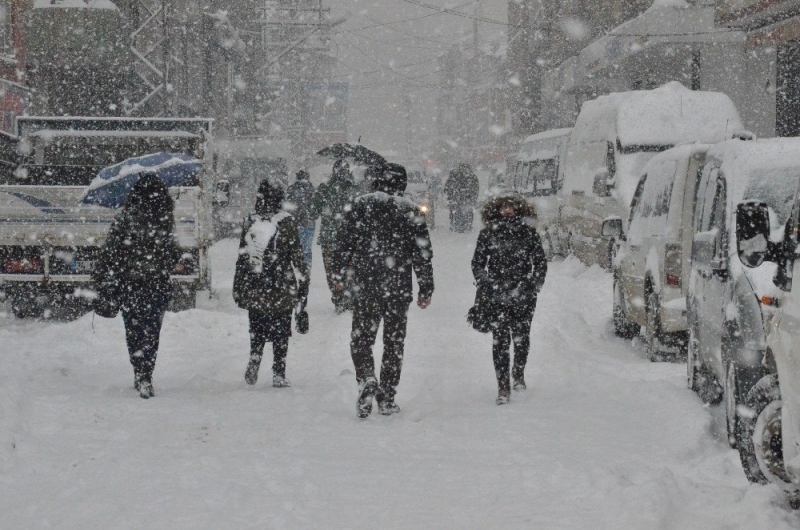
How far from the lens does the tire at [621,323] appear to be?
40.9ft

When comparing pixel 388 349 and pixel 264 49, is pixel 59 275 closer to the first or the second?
pixel 388 349

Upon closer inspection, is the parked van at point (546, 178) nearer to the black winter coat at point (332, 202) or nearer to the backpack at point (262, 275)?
the black winter coat at point (332, 202)

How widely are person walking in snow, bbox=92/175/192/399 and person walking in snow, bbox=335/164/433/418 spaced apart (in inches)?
63.8

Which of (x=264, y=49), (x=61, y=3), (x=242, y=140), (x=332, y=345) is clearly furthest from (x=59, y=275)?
(x=264, y=49)

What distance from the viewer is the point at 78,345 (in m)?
11.4

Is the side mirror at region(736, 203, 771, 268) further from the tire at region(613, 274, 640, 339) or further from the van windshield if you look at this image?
the tire at region(613, 274, 640, 339)

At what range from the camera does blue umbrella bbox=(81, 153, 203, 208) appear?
12.6m

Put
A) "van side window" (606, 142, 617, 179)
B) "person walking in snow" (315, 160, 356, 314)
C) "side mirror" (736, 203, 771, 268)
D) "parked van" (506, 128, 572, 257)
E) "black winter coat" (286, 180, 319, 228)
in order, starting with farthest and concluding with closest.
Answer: "parked van" (506, 128, 572, 257) < "van side window" (606, 142, 617, 179) < "black winter coat" (286, 180, 319, 228) < "person walking in snow" (315, 160, 356, 314) < "side mirror" (736, 203, 771, 268)

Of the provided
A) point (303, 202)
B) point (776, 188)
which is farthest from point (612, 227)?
point (776, 188)

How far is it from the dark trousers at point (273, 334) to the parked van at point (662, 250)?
3379 mm

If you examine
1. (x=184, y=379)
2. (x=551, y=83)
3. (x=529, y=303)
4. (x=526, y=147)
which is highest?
(x=551, y=83)

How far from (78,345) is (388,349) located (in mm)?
4509

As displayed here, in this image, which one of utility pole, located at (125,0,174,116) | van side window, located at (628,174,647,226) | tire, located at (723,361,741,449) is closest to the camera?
tire, located at (723,361,741,449)

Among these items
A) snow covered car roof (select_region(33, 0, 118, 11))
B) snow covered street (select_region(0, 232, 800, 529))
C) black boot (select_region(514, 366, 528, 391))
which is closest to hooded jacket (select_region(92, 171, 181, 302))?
snow covered street (select_region(0, 232, 800, 529))
